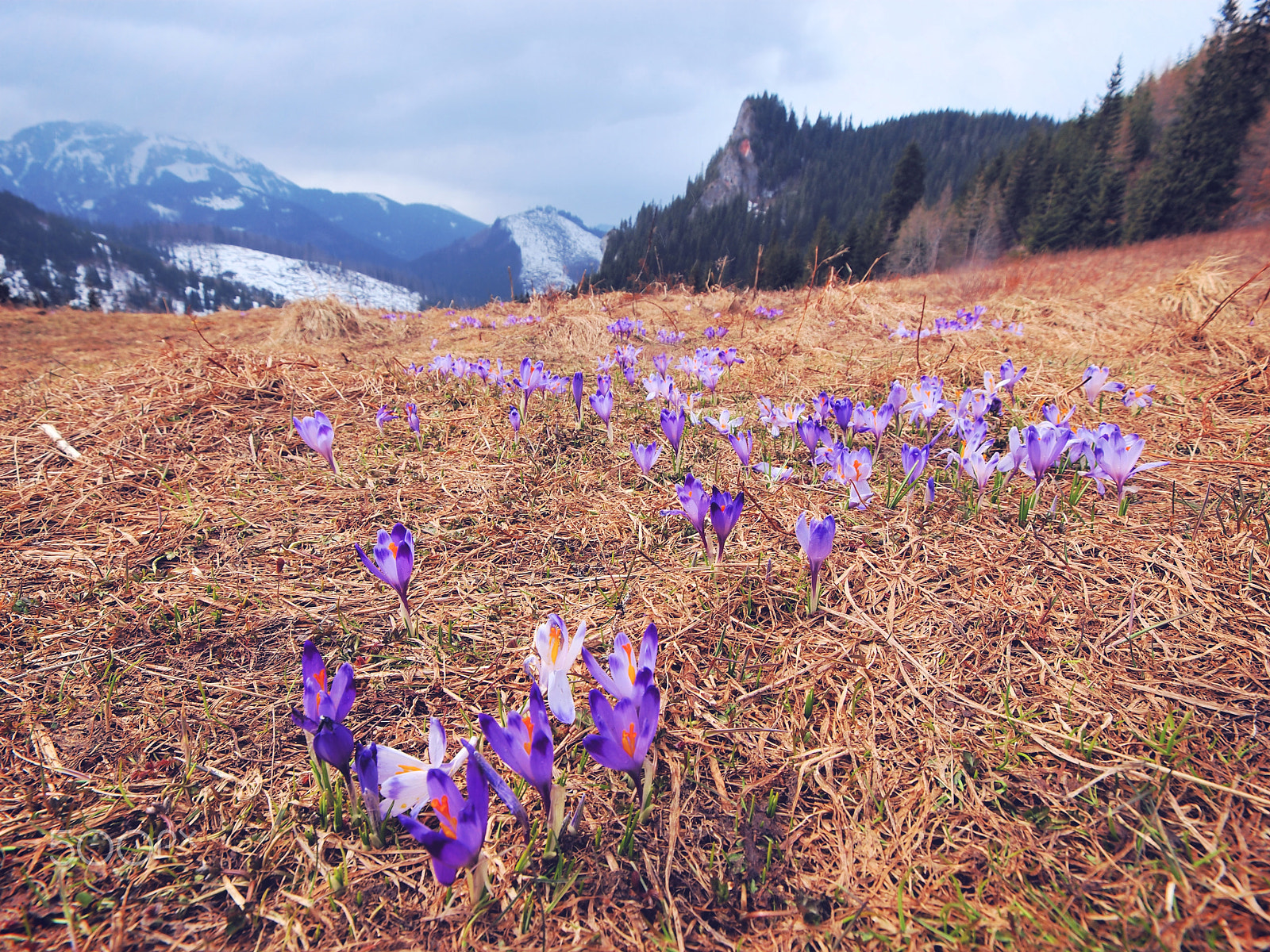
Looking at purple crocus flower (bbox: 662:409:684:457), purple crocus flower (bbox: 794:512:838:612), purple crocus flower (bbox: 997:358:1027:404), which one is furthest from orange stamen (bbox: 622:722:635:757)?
purple crocus flower (bbox: 997:358:1027:404)

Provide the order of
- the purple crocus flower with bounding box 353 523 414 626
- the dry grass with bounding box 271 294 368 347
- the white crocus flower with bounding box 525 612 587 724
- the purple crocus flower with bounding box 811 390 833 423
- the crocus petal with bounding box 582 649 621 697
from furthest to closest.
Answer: the dry grass with bounding box 271 294 368 347 → the purple crocus flower with bounding box 811 390 833 423 → the purple crocus flower with bounding box 353 523 414 626 → the white crocus flower with bounding box 525 612 587 724 → the crocus petal with bounding box 582 649 621 697

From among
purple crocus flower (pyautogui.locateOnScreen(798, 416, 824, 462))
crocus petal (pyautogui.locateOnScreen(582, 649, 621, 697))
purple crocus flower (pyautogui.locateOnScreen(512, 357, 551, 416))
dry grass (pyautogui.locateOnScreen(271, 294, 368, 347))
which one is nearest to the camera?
crocus petal (pyautogui.locateOnScreen(582, 649, 621, 697))

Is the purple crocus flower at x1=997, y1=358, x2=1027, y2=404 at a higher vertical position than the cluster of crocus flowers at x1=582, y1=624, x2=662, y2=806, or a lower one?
higher

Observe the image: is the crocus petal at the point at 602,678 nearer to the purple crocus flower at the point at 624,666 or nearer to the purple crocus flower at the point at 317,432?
the purple crocus flower at the point at 624,666

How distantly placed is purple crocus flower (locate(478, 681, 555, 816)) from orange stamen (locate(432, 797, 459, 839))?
11 cm

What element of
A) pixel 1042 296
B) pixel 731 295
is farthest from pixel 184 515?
pixel 1042 296

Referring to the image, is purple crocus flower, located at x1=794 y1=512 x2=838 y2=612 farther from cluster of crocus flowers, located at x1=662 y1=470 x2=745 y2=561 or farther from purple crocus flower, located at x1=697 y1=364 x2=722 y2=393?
purple crocus flower, located at x1=697 y1=364 x2=722 y2=393

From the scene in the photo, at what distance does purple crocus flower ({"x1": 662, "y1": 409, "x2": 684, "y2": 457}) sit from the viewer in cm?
257

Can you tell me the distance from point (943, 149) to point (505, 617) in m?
118

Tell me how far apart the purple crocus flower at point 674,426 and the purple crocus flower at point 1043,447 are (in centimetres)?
136

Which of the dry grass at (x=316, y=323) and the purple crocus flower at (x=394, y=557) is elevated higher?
the dry grass at (x=316, y=323)

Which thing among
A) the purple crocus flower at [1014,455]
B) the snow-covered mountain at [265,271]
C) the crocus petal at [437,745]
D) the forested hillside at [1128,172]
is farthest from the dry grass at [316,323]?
the snow-covered mountain at [265,271]

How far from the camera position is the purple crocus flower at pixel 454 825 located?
2.78 feet

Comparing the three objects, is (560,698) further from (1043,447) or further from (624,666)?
(1043,447)
